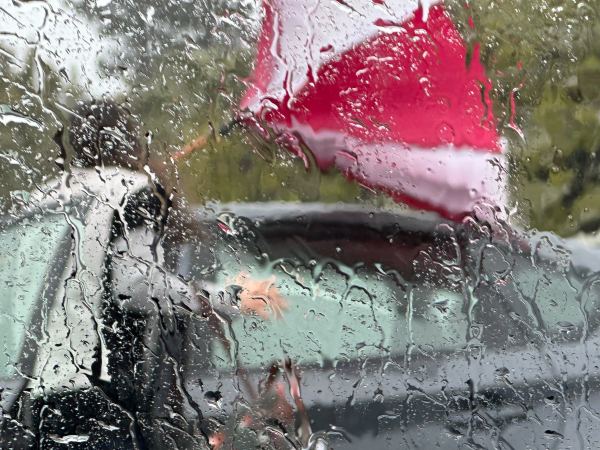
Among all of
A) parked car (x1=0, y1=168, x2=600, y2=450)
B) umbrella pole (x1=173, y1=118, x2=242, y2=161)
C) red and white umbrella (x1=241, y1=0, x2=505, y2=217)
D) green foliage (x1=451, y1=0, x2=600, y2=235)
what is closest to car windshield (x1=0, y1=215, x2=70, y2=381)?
parked car (x1=0, y1=168, x2=600, y2=450)

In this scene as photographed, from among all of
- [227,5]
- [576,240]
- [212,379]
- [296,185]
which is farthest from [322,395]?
[227,5]

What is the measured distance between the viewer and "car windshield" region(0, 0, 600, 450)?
1631 mm

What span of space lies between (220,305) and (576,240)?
0.95 meters

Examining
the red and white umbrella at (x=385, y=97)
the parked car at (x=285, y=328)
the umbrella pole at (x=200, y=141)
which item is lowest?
the parked car at (x=285, y=328)

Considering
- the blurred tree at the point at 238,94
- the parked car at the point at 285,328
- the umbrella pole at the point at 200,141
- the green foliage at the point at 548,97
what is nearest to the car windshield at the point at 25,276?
the parked car at the point at 285,328

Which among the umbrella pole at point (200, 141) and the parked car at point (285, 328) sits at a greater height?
the umbrella pole at point (200, 141)

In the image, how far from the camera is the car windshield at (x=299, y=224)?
5.35 feet

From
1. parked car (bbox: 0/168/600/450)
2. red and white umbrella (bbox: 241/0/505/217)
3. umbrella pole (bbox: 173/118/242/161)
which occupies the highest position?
red and white umbrella (bbox: 241/0/505/217)

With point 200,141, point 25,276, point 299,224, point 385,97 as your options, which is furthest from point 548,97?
point 25,276

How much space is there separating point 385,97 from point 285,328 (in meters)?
0.63

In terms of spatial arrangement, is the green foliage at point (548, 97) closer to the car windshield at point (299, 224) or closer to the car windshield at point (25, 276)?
the car windshield at point (299, 224)

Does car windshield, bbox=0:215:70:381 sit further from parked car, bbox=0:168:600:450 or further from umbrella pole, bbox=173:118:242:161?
umbrella pole, bbox=173:118:242:161

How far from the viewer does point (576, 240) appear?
1.77 m

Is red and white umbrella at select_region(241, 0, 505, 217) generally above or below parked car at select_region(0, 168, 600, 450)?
above
